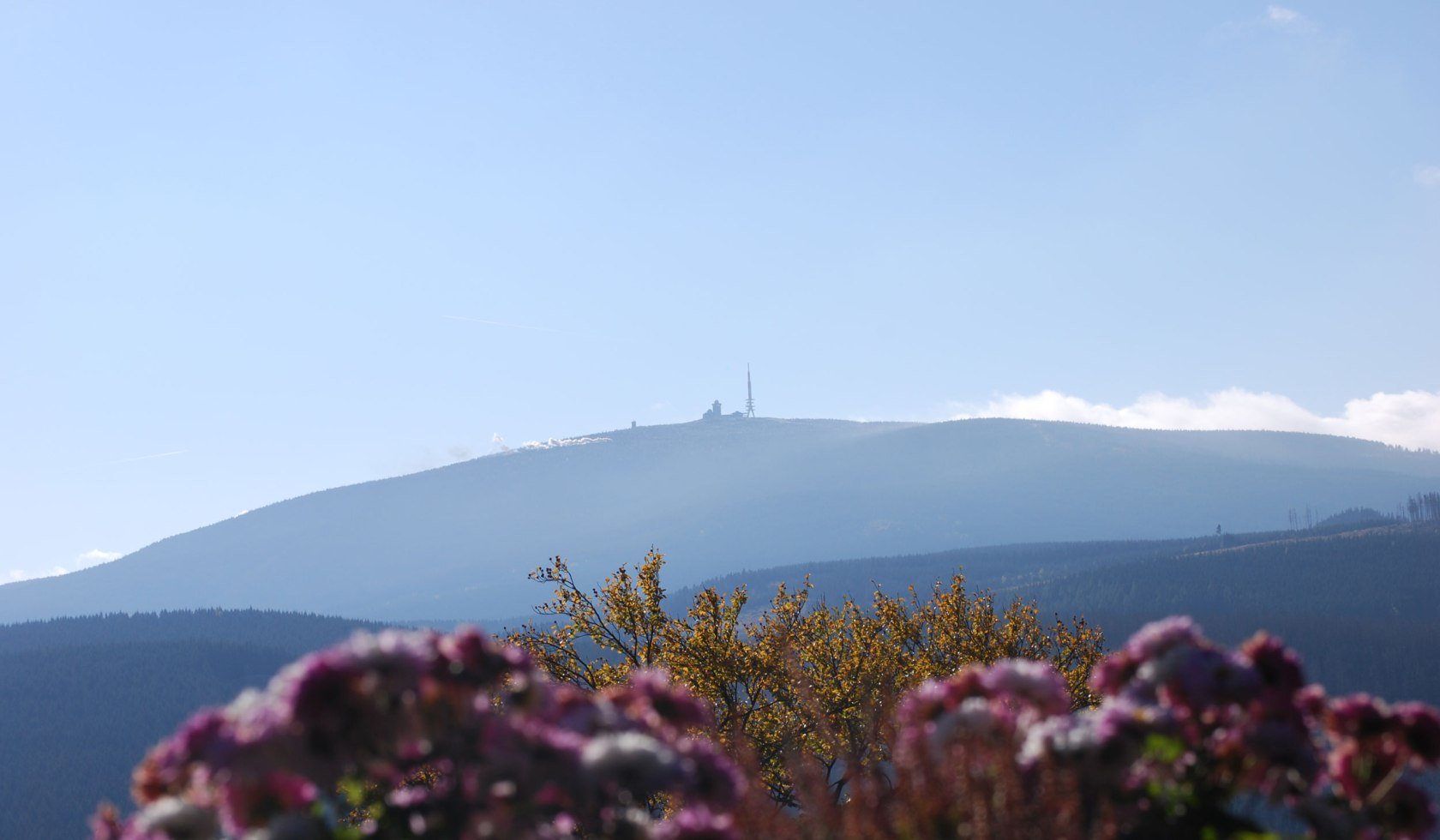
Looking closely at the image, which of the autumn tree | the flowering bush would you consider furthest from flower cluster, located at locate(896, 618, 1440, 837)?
the autumn tree

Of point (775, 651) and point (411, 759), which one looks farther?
point (775, 651)

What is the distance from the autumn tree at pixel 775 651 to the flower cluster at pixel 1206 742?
2476 cm

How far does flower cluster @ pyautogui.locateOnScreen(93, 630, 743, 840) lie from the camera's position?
7.07 meters

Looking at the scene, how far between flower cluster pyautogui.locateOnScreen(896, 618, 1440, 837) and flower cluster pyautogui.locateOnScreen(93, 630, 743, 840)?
182cm

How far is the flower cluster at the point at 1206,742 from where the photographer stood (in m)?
8.17

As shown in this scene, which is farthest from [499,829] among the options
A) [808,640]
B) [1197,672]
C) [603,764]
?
[808,640]

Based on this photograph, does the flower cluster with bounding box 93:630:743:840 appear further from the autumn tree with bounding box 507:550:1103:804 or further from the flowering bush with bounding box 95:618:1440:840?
the autumn tree with bounding box 507:550:1103:804

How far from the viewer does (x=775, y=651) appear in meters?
34.2

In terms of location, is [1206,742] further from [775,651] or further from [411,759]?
[775,651]

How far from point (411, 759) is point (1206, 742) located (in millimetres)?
5437

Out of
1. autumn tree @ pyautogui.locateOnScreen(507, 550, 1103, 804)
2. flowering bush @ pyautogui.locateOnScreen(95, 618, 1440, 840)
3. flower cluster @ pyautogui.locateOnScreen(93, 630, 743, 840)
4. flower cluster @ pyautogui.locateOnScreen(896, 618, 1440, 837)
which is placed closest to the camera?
flower cluster @ pyautogui.locateOnScreen(93, 630, 743, 840)

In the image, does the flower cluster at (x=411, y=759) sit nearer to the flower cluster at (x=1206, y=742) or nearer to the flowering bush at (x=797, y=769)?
the flowering bush at (x=797, y=769)

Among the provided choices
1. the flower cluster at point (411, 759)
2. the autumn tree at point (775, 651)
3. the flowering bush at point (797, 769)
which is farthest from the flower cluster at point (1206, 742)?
the autumn tree at point (775, 651)

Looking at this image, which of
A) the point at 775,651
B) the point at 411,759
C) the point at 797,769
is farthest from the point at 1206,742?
the point at 775,651
